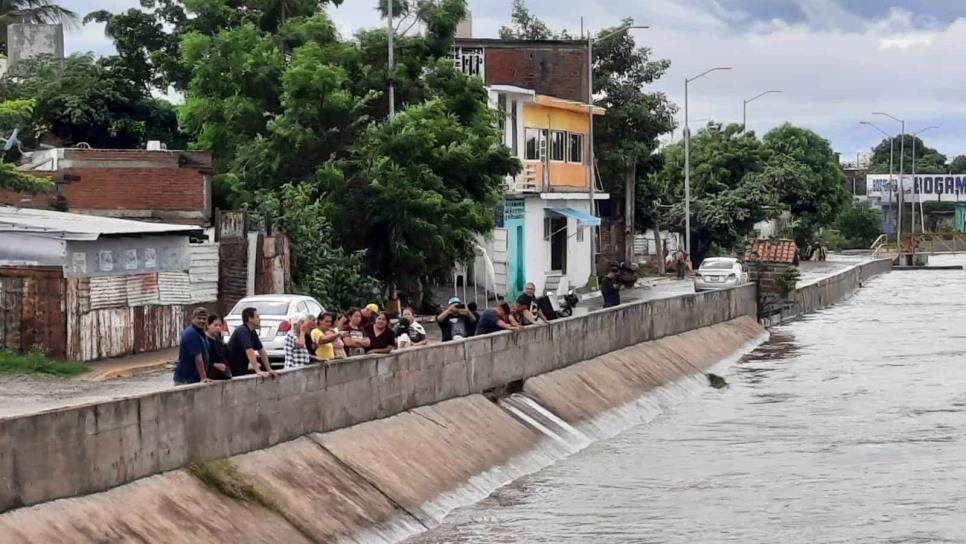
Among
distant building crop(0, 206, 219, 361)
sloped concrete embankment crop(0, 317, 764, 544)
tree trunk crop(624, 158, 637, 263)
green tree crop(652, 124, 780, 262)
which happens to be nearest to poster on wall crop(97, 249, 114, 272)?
distant building crop(0, 206, 219, 361)

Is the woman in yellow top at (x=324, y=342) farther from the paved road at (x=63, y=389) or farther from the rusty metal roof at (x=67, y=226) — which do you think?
the rusty metal roof at (x=67, y=226)

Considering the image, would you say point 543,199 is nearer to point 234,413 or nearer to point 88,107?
point 88,107

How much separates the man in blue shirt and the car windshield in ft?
44.3

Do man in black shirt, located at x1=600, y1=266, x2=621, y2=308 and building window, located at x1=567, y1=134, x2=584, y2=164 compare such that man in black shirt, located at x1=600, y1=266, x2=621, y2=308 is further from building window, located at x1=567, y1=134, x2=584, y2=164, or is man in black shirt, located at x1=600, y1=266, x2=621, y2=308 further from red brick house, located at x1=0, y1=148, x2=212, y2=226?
building window, located at x1=567, y1=134, x2=584, y2=164

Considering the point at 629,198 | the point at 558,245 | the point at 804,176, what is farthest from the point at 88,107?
the point at 804,176

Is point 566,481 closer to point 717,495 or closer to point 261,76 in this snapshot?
point 717,495

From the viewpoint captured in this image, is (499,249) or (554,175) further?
(554,175)

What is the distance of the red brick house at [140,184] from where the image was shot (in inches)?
1708

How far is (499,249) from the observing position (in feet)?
208

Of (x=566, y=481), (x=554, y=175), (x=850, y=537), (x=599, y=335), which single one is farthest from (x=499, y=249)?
(x=850, y=537)

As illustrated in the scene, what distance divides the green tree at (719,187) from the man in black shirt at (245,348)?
6974 centimetres

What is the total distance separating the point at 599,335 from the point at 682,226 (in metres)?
58.9

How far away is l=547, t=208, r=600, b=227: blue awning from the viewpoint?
66875 mm

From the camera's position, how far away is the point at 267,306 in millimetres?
A: 32312
